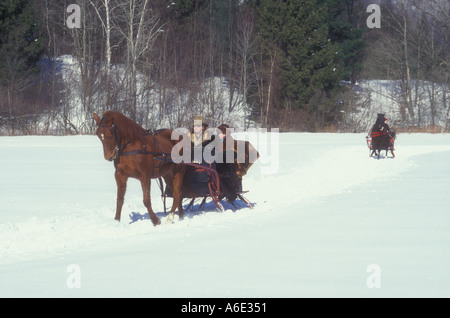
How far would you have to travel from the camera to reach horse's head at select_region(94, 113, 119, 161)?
845 cm

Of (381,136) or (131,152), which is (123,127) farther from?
(381,136)

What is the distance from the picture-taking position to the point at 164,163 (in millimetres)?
9344

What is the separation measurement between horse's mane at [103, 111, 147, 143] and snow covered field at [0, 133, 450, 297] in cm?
122

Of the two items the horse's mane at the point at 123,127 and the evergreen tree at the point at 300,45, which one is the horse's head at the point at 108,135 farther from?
the evergreen tree at the point at 300,45

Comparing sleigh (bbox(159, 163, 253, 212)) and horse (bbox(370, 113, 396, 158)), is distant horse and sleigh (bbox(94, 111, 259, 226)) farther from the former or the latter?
horse (bbox(370, 113, 396, 158))

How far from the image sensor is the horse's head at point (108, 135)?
845 cm

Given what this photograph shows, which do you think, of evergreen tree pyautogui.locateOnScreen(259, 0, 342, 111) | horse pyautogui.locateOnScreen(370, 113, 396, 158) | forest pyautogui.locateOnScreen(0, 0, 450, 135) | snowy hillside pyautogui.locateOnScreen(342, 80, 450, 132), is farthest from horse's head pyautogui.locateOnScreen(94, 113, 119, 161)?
snowy hillside pyautogui.locateOnScreen(342, 80, 450, 132)

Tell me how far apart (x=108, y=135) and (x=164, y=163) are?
45.4 inches

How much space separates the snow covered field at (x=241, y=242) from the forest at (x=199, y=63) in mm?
24071

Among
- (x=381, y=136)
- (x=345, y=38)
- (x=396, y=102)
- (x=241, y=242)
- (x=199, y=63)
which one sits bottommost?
(x=241, y=242)

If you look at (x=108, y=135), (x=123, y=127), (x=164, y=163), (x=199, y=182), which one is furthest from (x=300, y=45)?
(x=108, y=135)
